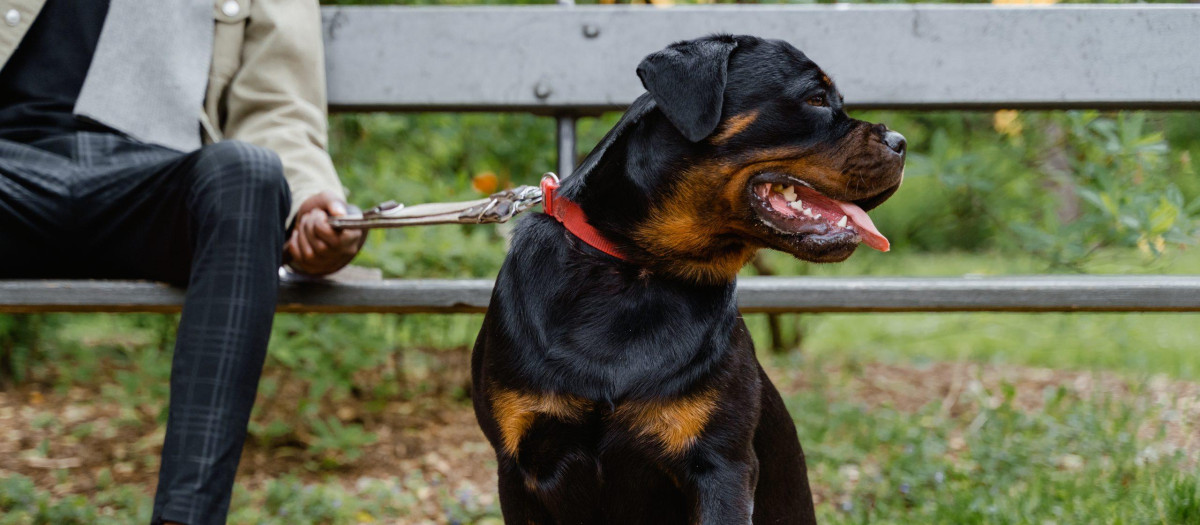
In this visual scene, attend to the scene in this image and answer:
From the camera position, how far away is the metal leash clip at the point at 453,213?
2332mm

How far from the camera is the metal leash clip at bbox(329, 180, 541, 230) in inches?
91.8

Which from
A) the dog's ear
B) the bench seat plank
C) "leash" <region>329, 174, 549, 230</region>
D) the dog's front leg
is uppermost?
the dog's ear

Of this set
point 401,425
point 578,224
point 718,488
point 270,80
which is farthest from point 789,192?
point 401,425

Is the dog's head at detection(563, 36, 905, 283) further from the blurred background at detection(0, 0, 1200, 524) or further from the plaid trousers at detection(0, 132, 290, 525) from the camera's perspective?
the blurred background at detection(0, 0, 1200, 524)

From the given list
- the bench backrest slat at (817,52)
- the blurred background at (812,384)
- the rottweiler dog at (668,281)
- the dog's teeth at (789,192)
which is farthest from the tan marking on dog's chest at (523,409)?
the bench backrest slat at (817,52)

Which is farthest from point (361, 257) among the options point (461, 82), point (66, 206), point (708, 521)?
point (708, 521)

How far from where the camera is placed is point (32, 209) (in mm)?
2562

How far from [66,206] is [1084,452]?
10.4 feet

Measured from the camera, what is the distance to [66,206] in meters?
2.59

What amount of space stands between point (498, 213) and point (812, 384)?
9.48 feet

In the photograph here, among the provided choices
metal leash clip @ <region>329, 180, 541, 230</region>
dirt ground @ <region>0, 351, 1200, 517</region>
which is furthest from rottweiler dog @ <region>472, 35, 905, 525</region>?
dirt ground @ <region>0, 351, 1200, 517</region>

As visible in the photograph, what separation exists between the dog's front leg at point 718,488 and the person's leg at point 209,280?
91 cm

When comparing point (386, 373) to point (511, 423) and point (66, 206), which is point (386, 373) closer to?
point (66, 206)

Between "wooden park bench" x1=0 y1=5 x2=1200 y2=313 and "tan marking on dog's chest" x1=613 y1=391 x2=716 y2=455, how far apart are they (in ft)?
4.58
